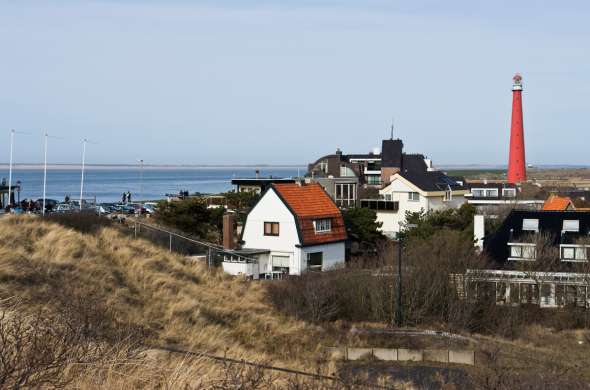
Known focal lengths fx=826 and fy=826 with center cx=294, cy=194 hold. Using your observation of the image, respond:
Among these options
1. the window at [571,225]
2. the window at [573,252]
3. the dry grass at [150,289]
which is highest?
the window at [571,225]

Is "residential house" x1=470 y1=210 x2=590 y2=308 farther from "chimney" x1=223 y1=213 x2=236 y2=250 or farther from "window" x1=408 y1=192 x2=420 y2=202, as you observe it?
"window" x1=408 y1=192 x2=420 y2=202

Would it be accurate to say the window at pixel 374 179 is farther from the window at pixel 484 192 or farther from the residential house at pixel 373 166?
the window at pixel 484 192

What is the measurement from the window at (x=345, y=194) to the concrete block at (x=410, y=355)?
31.6 metres

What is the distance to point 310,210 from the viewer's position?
128 feet

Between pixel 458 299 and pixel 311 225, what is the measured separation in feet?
35.5

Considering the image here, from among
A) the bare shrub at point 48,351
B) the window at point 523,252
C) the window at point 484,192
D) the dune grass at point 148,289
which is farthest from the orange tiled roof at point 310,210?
the window at point 484,192

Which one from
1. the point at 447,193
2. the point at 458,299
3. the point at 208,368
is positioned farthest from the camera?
the point at 447,193

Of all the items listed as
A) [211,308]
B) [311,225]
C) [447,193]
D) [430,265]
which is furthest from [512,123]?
[211,308]

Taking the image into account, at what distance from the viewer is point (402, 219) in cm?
5644

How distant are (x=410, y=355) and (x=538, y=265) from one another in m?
9.17

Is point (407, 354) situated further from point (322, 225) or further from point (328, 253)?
point (322, 225)

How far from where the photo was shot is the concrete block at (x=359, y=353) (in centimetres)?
2359

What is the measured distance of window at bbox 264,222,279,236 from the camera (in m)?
38.3

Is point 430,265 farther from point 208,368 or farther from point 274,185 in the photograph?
point 208,368
